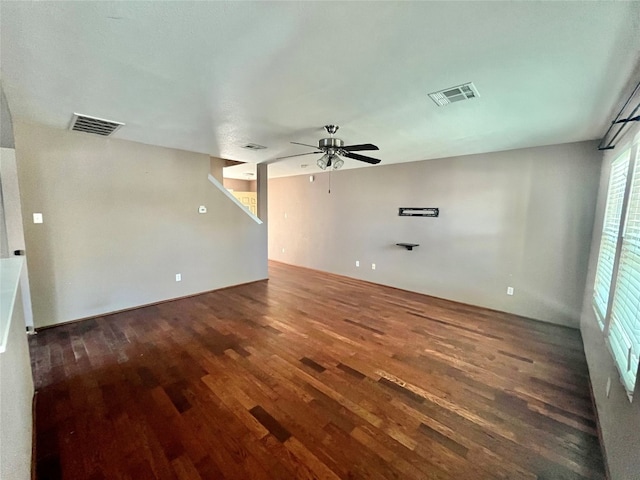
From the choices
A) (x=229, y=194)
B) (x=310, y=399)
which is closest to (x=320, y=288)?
(x=229, y=194)

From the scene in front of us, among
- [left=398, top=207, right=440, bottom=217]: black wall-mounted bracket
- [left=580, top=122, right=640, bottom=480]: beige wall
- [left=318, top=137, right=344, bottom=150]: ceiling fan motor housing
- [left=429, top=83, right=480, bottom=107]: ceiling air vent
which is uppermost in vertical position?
[left=429, top=83, right=480, bottom=107]: ceiling air vent

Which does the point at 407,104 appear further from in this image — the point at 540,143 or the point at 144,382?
the point at 144,382

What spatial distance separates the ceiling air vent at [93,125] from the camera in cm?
275

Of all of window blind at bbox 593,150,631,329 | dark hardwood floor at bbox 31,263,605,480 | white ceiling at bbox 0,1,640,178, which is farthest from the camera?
window blind at bbox 593,150,631,329

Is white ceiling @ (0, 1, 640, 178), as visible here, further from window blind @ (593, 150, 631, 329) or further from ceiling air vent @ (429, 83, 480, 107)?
window blind @ (593, 150, 631, 329)

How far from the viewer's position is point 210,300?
434 centimetres

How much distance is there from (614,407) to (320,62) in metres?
2.79

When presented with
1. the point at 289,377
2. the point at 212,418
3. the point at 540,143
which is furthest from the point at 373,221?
the point at 212,418

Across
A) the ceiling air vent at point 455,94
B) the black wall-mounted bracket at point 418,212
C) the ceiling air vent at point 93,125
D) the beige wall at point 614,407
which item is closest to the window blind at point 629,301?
the beige wall at point 614,407

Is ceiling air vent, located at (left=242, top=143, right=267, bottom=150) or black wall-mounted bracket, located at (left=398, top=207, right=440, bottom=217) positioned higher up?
ceiling air vent, located at (left=242, top=143, right=267, bottom=150)

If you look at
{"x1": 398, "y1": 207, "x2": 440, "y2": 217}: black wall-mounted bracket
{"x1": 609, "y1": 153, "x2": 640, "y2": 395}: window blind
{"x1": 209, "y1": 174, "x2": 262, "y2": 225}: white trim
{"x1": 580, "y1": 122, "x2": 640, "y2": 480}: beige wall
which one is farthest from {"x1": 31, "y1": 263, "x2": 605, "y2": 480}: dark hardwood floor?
{"x1": 209, "y1": 174, "x2": 262, "y2": 225}: white trim

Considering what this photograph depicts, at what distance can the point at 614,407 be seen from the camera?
1.60 meters

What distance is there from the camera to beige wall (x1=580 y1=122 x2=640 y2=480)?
1.28 m

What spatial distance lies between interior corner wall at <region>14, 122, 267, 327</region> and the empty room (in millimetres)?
27
